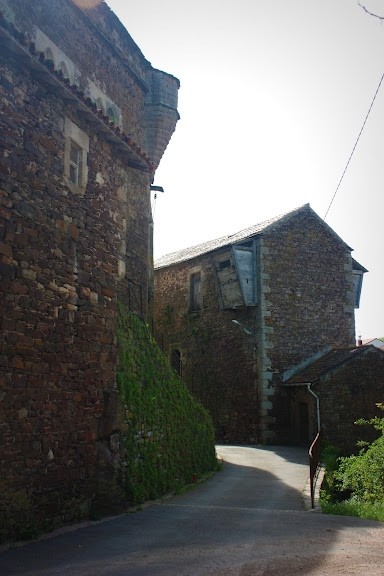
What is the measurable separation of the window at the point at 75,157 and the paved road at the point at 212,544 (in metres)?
4.88

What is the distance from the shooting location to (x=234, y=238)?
21891mm

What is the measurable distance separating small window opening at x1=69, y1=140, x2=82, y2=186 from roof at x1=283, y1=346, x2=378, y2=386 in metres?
11.2

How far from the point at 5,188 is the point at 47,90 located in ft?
5.85

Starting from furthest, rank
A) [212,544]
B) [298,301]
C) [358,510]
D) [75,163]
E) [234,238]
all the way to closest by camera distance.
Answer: [234,238]
[298,301]
[358,510]
[75,163]
[212,544]

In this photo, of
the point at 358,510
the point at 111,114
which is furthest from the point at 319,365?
the point at 111,114

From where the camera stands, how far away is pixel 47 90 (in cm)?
770

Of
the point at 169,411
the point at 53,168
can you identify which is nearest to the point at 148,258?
the point at 169,411

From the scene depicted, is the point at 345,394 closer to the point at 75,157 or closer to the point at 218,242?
the point at 218,242

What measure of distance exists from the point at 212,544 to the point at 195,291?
55.0 ft

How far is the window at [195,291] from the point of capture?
22719mm

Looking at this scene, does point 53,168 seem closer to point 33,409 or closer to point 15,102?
point 15,102

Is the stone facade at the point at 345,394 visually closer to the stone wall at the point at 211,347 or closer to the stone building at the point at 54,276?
the stone wall at the point at 211,347

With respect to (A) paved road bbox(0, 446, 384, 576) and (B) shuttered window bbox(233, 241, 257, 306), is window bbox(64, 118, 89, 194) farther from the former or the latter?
(B) shuttered window bbox(233, 241, 257, 306)

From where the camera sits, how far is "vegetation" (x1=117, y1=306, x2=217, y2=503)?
9.48 meters
